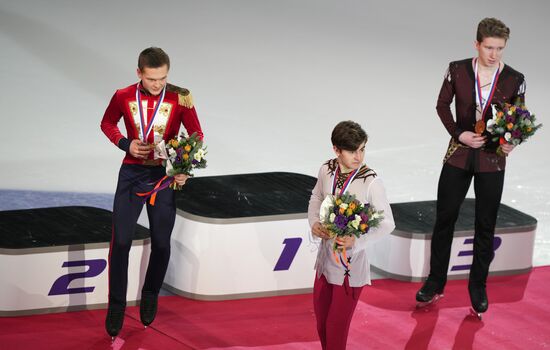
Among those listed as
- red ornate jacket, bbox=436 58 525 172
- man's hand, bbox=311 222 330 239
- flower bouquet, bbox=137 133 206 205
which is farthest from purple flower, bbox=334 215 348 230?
red ornate jacket, bbox=436 58 525 172

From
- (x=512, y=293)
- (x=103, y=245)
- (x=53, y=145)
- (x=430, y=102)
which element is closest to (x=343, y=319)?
(x=103, y=245)

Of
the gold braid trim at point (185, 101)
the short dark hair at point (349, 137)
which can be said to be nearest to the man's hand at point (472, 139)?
the short dark hair at point (349, 137)

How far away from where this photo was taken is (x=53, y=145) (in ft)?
32.1

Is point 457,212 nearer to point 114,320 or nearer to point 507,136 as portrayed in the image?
point 507,136

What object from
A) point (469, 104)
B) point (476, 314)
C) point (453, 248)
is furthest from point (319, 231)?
point (453, 248)

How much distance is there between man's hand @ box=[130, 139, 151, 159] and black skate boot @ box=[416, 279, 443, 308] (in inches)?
85.2

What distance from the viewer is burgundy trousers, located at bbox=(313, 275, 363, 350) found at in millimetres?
4992

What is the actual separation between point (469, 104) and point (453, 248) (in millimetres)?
1363

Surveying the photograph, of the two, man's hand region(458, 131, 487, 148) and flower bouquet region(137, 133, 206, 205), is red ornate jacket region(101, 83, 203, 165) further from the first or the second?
man's hand region(458, 131, 487, 148)

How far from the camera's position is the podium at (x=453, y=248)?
282 inches

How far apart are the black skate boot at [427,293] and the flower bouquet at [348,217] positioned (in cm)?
195

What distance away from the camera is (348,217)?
4.76m

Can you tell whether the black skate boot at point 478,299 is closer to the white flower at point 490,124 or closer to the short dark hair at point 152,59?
the white flower at point 490,124

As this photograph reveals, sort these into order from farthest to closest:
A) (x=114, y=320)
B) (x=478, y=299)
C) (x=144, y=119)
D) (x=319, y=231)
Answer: (x=478, y=299), (x=114, y=320), (x=144, y=119), (x=319, y=231)
